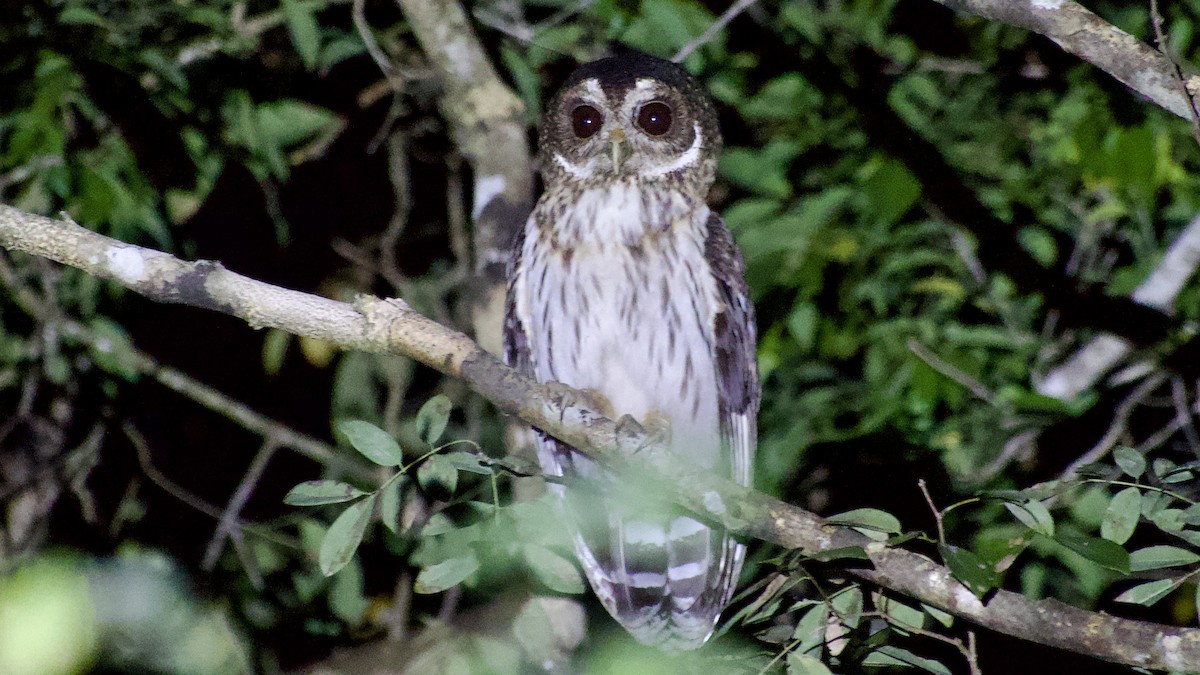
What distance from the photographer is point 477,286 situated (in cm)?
314

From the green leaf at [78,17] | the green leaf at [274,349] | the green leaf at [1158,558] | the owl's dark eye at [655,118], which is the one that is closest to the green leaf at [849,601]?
the green leaf at [1158,558]

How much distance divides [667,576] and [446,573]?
1239 mm

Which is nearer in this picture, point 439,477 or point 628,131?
point 439,477

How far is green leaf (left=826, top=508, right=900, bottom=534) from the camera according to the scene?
1.71 metres

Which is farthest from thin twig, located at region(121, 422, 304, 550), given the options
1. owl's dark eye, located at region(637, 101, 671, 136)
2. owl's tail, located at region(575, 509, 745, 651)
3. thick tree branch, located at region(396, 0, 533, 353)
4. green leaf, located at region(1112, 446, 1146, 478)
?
green leaf, located at region(1112, 446, 1146, 478)

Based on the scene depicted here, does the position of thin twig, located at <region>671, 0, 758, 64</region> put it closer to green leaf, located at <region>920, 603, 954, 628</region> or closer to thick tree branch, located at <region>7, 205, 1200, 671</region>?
thick tree branch, located at <region>7, 205, 1200, 671</region>

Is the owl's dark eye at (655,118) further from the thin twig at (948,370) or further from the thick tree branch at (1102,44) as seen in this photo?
the thick tree branch at (1102,44)

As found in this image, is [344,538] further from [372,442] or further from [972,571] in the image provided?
[972,571]

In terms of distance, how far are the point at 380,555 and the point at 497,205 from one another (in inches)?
53.4

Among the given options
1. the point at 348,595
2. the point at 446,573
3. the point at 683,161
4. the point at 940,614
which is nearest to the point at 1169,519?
the point at 940,614

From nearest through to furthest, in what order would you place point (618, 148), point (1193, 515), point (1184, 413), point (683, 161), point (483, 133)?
1. point (1193, 515)
2. point (618, 148)
3. point (683, 161)
4. point (483, 133)
5. point (1184, 413)

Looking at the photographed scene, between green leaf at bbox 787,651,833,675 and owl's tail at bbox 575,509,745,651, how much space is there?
1.29m

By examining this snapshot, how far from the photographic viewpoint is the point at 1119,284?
3.49 meters

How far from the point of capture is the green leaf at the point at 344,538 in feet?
5.65
